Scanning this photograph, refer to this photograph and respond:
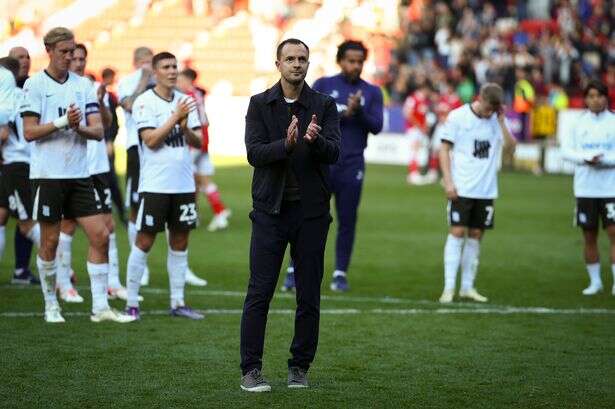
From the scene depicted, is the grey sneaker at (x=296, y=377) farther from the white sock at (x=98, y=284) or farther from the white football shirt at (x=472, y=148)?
the white football shirt at (x=472, y=148)

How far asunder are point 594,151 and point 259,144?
600cm

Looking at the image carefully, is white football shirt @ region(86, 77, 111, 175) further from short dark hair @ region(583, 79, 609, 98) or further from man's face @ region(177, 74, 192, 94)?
short dark hair @ region(583, 79, 609, 98)

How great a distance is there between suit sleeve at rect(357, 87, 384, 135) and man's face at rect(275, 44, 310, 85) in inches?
201

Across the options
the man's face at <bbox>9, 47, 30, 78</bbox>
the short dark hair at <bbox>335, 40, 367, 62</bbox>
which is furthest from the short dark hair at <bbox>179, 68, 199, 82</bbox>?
the man's face at <bbox>9, 47, 30, 78</bbox>

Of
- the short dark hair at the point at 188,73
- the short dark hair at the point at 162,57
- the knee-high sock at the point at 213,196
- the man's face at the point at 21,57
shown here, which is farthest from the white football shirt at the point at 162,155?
the knee-high sock at the point at 213,196

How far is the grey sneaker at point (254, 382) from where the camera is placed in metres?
7.67

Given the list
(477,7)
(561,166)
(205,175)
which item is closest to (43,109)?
(205,175)

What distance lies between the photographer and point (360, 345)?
9.52 m

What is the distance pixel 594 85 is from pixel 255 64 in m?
31.7

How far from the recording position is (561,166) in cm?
3178

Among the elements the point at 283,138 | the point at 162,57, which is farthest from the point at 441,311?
the point at 283,138

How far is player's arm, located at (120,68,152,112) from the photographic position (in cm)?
1162

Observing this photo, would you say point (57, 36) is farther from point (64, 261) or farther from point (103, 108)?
point (64, 261)

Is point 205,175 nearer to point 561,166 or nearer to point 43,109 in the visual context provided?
point 43,109
